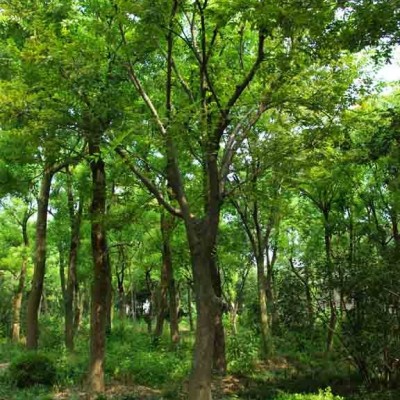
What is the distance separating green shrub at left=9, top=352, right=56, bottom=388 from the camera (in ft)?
40.9

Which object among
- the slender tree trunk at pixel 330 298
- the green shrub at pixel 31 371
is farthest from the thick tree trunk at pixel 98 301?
the slender tree trunk at pixel 330 298

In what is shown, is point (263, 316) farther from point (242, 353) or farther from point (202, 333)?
point (202, 333)

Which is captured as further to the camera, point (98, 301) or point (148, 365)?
point (148, 365)

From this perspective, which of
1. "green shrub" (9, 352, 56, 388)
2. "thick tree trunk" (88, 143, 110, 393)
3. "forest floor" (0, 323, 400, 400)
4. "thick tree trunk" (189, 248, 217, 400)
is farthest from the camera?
"green shrub" (9, 352, 56, 388)

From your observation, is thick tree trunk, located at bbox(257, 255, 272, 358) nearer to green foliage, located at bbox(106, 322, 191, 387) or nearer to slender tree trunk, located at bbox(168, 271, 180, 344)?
green foliage, located at bbox(106, 322, 191, 387)

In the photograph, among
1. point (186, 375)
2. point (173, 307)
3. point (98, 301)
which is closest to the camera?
point (98, 301)

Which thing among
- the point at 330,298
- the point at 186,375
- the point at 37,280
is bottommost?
the point at 186,375

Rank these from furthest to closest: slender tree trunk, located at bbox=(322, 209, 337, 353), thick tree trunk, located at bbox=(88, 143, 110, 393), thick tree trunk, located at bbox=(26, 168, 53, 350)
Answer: thick tree trunk, located at bbox=(26, 168, 53, 350) → slender tree trunk, located at bbox=(322, 209, 337, 353) → thick tree trunk, located at bbox=(88, 143, 110, 393)

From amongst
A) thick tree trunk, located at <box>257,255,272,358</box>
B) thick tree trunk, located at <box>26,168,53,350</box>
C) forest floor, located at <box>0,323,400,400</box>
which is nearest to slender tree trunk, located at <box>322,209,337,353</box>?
forest floor, located at <box>0,323,400,400</box>

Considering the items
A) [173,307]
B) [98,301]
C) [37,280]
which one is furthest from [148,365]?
[173,307]

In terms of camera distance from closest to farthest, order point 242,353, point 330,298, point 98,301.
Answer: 1. point 98,301
2. point 330,298
3. point 242,353

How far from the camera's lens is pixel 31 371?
12562 millimetres

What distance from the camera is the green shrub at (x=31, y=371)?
1246 cm

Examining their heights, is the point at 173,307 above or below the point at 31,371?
above
